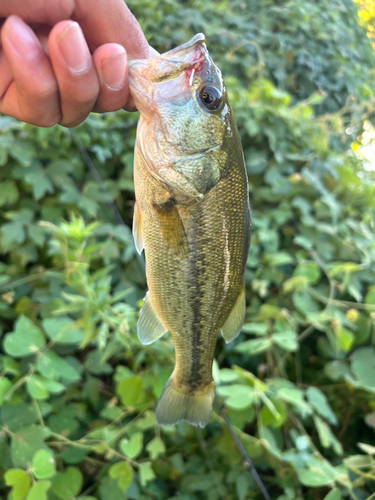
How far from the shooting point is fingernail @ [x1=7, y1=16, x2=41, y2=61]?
26.2 inches

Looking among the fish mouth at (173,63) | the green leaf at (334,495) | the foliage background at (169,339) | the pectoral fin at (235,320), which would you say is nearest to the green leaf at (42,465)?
the foliage background at (169,339)

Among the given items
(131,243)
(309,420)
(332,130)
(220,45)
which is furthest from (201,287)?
(220,45)

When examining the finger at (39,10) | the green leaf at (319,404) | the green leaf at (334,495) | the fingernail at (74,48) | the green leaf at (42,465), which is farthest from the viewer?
the green leaf at (319,404)

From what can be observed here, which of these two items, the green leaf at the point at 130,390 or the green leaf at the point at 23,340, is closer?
the green leaf at the point at 23,340

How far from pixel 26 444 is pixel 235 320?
2.69 ft

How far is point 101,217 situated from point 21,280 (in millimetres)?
540

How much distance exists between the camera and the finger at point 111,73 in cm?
73

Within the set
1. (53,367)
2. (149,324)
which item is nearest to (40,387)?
(53,367)

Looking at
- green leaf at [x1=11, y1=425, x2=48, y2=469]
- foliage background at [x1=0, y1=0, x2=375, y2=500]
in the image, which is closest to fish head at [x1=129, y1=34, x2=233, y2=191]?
foliage background at [x1=0, y1=0, x2=375, y2=500]

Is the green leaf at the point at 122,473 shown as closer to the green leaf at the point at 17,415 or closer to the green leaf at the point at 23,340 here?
the green leaf at the point at 17,415

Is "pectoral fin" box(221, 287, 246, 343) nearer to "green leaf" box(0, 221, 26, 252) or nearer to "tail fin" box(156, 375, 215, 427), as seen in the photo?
"tail fin" box(156, 375, 215, 427)

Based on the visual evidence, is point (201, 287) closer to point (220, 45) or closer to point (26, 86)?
point (26, 86)

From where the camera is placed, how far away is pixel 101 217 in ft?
6.18

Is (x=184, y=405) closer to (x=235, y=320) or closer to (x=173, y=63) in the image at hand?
(x=235, y=320)
